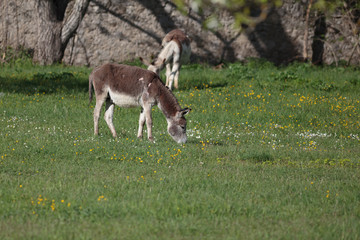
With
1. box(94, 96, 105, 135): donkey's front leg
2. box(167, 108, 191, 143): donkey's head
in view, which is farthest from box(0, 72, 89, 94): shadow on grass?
box(167, 108, 191, 143): donkey's head

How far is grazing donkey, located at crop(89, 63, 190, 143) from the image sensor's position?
1124 centimetres

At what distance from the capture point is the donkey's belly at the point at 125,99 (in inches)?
451

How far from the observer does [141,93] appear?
450 inches

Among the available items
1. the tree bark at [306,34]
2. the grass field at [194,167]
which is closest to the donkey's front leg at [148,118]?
the grass field at [194,167]

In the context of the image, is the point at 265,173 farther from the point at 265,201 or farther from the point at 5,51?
the point at 5,51

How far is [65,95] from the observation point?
54.4ft

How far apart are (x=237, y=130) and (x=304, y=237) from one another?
708 centimetres

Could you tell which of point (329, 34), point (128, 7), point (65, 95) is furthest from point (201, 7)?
point (65, 95)

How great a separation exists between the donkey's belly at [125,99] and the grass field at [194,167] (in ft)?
2.38

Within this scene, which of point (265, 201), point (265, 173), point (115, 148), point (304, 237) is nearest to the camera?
point (304, 237)

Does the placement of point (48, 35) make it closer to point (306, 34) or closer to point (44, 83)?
point (44, 83)

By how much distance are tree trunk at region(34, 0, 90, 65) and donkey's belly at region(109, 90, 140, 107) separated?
9.63 meters

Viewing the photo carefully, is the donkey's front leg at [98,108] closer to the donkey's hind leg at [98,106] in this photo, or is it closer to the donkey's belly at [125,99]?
the donkey's hind leg at [98,106]

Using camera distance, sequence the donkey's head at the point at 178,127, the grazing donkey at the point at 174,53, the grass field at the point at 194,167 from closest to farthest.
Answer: the grass field at the point at 194,167, the donkey's head at the point at 178,127, the grazing donkey at the point at 174,53
